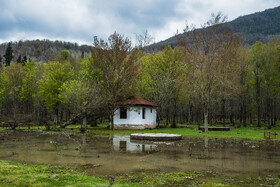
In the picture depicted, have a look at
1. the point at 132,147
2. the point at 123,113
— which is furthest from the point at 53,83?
the point at 132,147

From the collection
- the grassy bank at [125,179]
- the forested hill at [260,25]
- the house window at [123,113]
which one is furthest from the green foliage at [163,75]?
the forested hill at [260,25]

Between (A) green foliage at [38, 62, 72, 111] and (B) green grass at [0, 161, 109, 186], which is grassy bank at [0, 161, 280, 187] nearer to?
(B) green grass at [0, 161, 109, 186]

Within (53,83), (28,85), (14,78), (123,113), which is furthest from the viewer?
(14,78)

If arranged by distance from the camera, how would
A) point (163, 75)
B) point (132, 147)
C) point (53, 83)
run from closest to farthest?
point (132, 147) < point (163, 75) < point (53, 83)

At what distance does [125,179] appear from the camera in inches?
327

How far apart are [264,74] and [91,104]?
27.9 metres

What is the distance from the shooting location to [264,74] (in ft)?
130

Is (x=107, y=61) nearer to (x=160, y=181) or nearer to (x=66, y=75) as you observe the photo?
(x=66, y=75)

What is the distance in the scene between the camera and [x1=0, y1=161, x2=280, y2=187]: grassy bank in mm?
7252

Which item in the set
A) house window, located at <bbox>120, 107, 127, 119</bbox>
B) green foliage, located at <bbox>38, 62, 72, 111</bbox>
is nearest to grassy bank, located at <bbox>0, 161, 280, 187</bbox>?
house window, located at <bbox>120, 107, 127, 119</bbox>

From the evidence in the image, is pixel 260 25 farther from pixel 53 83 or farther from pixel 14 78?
pixel 14 78

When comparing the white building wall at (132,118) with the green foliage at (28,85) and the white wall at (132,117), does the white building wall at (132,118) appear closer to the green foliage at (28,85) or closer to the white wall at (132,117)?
the white wall at (132,117)

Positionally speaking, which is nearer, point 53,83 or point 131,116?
point 131,116

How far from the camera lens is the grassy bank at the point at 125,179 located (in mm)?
7252
